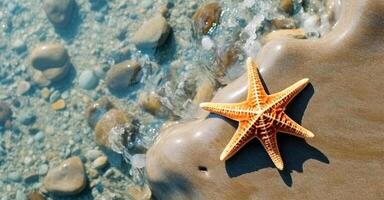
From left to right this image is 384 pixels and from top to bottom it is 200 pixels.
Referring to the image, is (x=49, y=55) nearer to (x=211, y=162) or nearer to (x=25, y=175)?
(x=25, y=175)

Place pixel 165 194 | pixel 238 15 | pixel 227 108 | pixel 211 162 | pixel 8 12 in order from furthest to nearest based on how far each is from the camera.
→ pixel 8 12
pixel 238 15
pixel 165 194
pixel 211 162
pixel 227 108

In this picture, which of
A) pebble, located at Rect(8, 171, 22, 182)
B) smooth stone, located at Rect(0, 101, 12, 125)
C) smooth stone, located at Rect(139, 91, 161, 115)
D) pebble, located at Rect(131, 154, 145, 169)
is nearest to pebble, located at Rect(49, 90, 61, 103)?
smooth stone, located at Rect(0, 101, 12, 125)

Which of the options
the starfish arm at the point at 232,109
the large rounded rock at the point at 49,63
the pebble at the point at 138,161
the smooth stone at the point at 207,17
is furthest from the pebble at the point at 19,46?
the starfish arm at the point at 232,109

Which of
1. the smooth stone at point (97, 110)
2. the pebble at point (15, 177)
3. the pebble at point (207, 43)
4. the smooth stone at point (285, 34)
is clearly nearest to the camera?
the smooth stone at point (285, 34)

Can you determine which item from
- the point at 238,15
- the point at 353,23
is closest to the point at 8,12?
the point at 238,15

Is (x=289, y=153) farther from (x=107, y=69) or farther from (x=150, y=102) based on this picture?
(x=107, y=69)

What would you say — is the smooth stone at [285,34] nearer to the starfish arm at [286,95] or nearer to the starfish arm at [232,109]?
the starfish arm at [286,95]

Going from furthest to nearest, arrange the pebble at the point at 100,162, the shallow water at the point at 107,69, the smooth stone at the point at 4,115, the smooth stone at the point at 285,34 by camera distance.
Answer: the smooth stone at the point at 4,115, the pebble at the point at 100,162, the shallow water at the point at 107,69, the smooth stone at the point at 285,34
